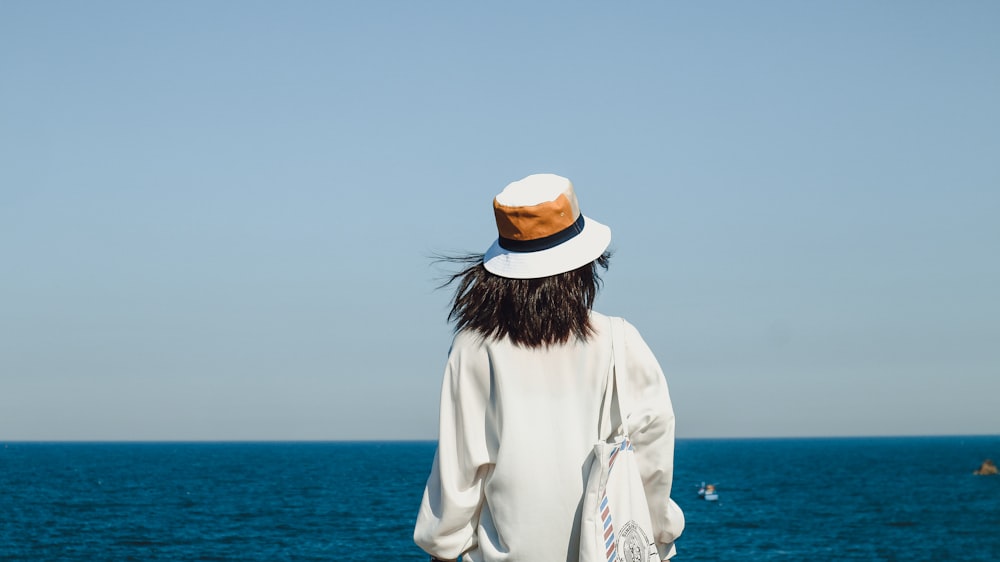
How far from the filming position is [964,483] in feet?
304

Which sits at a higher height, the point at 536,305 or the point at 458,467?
the point at 536,305

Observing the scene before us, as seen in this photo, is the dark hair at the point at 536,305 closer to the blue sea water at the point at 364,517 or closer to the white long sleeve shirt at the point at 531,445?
the white long sleeve shirt at the point at 531,445

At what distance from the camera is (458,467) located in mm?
2736

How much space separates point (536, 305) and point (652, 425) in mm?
418

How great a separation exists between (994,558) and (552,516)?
1904 inches

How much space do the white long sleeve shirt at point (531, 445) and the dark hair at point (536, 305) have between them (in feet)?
0.10

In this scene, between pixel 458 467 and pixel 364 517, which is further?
pixel 364 517

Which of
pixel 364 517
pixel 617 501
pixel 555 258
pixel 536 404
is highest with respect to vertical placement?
pixel 555 258

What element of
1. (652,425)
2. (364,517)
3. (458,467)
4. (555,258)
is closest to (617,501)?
(652,425)

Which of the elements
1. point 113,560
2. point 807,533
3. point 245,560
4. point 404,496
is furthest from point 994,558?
point 404,496

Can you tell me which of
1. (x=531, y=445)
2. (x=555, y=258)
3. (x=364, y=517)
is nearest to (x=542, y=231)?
(x=555, y=258)

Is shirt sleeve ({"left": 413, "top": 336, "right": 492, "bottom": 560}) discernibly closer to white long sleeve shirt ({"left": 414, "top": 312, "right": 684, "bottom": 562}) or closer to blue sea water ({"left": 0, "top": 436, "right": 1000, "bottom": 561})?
white long sleeve shirt ({"left": 414, "top": 312, "right": 684, "bottom": 562})

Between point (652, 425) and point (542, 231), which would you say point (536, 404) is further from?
point (542, 231)

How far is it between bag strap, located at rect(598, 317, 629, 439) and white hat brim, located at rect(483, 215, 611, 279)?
20 centimetres
